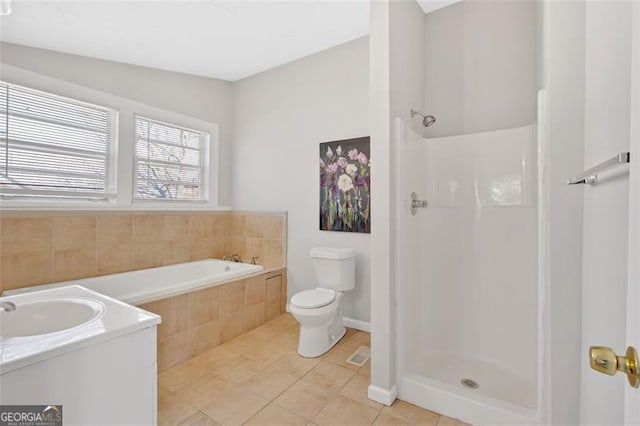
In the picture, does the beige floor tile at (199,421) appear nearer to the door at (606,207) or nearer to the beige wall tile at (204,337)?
the beige wall tile at (204,337)

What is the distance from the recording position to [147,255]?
286 cm

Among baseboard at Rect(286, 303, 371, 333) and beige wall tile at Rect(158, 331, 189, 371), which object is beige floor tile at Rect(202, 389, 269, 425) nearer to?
beige wall tile at Rect(158, 331, 189, 371)

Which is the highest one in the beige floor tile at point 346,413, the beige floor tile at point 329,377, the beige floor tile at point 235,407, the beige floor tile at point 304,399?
the beige floor tile at point 329,377

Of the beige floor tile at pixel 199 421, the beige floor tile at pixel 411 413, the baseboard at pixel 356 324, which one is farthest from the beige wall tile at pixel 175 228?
the beige floor tile at pixel 411 413

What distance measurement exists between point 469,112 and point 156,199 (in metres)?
3.07

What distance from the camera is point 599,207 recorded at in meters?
1.02

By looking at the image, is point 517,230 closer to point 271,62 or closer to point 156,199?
point 271,62

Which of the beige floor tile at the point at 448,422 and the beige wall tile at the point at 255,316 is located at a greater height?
the beige wall tile at the point at 255,316

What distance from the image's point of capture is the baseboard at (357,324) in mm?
2697

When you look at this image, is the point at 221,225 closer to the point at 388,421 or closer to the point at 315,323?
the point at 315,323

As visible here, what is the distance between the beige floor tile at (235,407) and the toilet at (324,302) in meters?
0.58

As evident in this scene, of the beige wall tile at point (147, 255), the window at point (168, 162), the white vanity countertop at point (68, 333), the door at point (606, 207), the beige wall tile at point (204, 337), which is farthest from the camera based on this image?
the window at point (168, 162)

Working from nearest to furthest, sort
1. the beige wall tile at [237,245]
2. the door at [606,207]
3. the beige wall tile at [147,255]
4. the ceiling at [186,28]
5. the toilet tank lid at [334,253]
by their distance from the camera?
1. the door at [606,207]
2. the ceiling at [186,28]
3. the toilet tank lid at [334,253]
4. the beige wall tile at [147,255]
5. the beige wall tile at [237,245]

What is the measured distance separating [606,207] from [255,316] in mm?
2640
